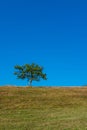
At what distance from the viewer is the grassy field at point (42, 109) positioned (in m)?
30.4

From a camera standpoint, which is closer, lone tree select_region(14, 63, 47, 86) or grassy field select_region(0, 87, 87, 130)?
grassy field select_region(0, 87, 87, 130)

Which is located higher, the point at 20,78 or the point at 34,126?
the point at 20,78

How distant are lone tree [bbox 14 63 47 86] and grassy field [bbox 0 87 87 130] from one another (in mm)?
44138

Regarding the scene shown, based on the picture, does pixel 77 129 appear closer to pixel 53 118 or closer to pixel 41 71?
pixel 53 118

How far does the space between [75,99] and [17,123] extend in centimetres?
2592

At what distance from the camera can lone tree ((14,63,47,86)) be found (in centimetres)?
10931

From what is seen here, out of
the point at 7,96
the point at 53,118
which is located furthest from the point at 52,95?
the point at 53,118

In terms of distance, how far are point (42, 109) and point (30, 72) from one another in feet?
209

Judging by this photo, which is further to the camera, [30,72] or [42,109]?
[30,72]

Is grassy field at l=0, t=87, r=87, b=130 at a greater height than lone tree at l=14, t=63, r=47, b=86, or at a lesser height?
lesser

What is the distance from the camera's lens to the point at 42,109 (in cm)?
4675

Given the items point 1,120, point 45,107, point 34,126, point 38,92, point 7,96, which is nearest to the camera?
point 34,126

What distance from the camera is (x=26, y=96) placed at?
2254 inches

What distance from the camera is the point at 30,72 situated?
110188 millimetres
